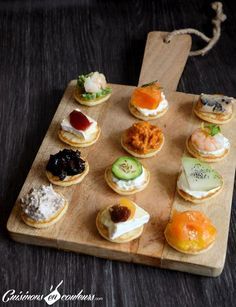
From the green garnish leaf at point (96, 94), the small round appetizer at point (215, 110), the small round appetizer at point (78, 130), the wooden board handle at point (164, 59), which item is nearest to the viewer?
the small round appetizer at point (78, 130)

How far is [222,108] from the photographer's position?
3.23m

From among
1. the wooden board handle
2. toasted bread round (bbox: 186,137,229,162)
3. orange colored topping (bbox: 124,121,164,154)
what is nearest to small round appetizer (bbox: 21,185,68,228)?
orange colored topping (bbox: 124,121,164,154)

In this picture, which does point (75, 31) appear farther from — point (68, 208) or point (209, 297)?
point (209, 297)

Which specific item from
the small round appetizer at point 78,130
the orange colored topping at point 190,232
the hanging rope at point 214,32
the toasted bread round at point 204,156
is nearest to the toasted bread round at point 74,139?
the small round appetizer at point 78,130

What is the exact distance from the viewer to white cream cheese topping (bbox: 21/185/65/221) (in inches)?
104

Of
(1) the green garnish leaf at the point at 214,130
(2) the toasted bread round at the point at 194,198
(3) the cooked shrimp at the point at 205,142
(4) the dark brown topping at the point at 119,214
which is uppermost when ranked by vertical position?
(1) the green garnish leaf at the point at 214,130

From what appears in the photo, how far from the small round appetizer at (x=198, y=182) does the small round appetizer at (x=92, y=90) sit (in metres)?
0.75

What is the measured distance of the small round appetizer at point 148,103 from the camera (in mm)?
3239

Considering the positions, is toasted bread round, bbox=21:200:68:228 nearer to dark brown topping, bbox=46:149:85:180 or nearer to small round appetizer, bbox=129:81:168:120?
dark brown topping, bbox=46:149:85:180

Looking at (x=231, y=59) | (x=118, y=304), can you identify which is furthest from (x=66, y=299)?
(x=231, y=59)

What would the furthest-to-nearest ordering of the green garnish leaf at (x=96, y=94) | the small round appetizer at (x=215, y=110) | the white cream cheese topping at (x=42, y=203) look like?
the green garnish leaf at (x=96, y=94) < the small round appetizer at (x=215, y=110) < the white cream cheese topping at (x=42, y=203)

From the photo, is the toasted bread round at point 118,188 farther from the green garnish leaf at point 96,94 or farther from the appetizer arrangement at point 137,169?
the green garnish leaf at point 96,94

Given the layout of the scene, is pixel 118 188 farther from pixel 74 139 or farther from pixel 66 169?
pixel 74 139

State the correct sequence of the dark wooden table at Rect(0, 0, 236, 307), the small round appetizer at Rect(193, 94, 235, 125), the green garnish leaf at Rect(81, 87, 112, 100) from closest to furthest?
1. the dark wooden table at Rect(0, 0, 236, 307)
2. the small round appetizer at Rect(193, 94, 235, 125)
3. the green garnish leaf at Rect(81, 87, 112, 100)
